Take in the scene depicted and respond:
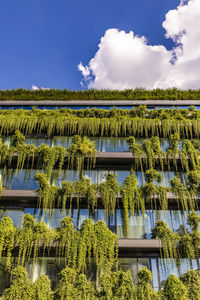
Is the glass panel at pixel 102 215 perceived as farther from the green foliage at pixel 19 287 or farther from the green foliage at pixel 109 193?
the green foliage at pixel 19 287

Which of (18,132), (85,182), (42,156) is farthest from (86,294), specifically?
(18,132)

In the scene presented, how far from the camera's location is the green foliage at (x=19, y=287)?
509 inches

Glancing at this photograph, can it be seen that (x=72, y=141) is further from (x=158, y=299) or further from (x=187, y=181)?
(x=158, y=299)

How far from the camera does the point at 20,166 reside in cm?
1808

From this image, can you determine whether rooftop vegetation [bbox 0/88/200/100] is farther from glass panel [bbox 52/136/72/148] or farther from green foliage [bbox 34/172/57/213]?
green foliage [bbox 34/172/57/213]

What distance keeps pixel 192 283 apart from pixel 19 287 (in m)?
9.07

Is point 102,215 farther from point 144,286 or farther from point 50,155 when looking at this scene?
point 50,155

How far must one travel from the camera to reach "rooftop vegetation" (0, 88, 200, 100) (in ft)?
81.7

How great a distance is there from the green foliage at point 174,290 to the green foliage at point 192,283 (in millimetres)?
434

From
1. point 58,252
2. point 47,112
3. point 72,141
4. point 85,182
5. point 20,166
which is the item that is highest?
point 47,112

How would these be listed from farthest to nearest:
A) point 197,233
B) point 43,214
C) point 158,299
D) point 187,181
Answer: point 187,181 < point 43,214 < point 197,233 < point 158,299

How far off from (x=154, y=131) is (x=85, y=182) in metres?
6.92

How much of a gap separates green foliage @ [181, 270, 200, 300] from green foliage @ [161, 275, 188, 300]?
1.42ft

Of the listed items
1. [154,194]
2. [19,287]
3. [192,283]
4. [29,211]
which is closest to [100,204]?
[154,194]
